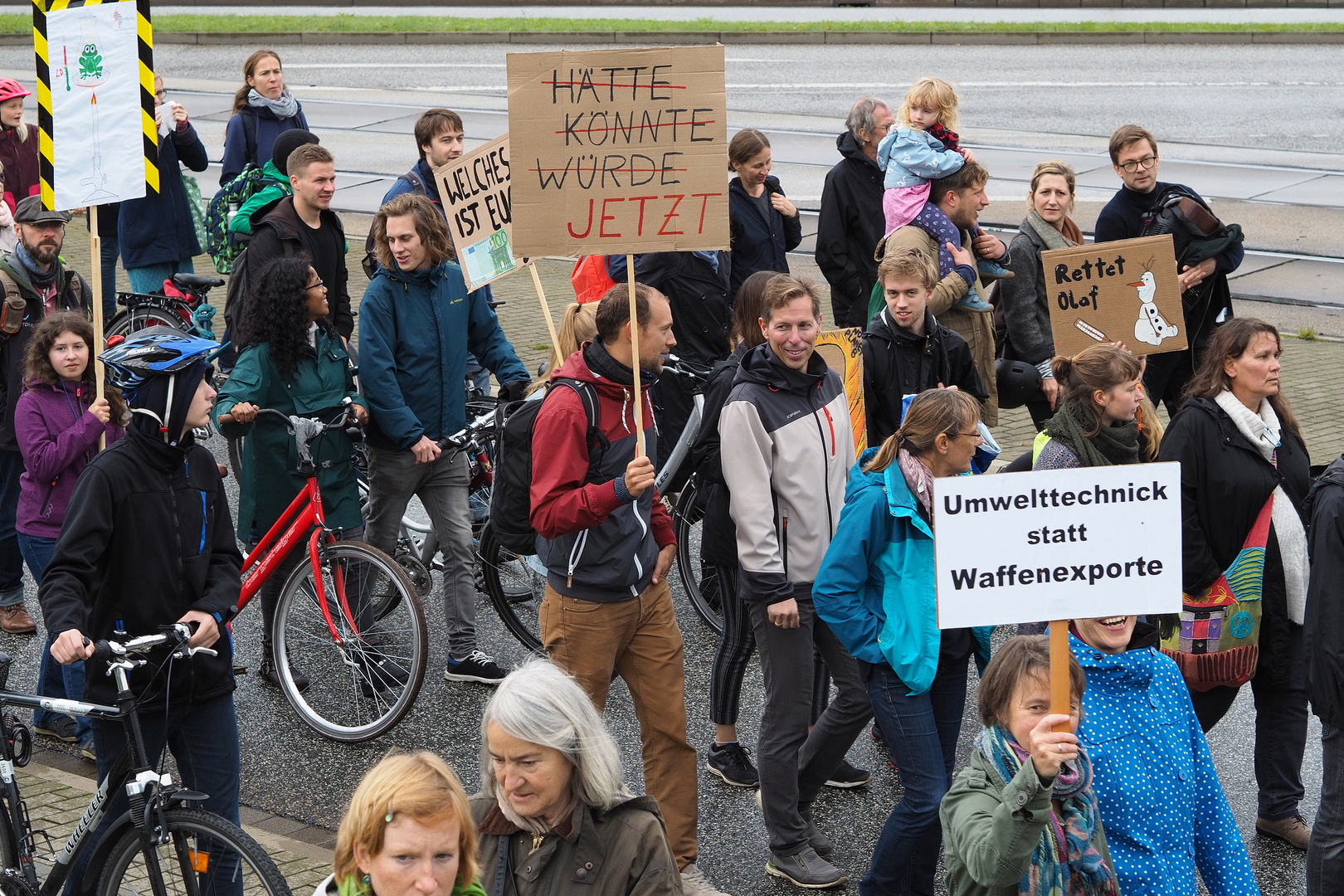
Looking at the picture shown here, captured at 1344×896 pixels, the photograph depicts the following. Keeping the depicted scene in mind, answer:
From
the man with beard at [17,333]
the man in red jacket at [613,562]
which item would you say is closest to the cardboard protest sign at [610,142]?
the man in red jacket at [613,562]

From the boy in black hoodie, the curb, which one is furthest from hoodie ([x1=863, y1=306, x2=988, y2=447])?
the curb

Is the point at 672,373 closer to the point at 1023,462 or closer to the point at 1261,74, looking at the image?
the point at 1023,462

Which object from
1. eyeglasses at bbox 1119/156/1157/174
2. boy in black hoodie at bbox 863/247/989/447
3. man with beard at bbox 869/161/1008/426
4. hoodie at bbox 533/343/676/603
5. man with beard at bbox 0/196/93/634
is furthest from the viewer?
eyeglasses at bbox 1119/156/1157/174

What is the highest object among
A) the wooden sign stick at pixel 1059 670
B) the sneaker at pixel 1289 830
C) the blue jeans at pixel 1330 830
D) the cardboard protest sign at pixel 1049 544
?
the cardboard protest sign at pixel 1049 544

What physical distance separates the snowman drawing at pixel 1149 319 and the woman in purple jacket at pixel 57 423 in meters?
4.49

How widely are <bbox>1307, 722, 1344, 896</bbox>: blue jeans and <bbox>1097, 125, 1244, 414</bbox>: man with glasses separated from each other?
354cm

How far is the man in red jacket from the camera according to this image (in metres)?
5.33

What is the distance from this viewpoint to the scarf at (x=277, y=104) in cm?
1102

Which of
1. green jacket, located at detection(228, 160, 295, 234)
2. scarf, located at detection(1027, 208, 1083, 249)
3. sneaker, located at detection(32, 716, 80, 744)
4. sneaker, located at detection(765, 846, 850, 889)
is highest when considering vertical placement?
green jacket, located at detection(228, 160, 295, 234)

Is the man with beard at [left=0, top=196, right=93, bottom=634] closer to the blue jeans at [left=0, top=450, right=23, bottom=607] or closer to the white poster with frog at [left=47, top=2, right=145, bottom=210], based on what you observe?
the blue jeans at [left=0, top=450, right=23, bottom=607]

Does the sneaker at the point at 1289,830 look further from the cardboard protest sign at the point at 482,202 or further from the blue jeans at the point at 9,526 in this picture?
the blue jeans at the point at 9,526

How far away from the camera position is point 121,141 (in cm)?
670

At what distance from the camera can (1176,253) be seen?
27.1ft

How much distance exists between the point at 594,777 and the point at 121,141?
14.3ft
